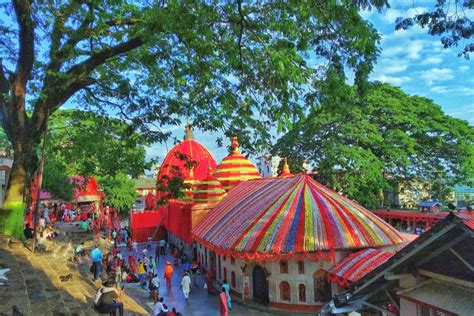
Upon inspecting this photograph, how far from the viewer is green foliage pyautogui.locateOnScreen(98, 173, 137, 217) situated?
40.1 metres

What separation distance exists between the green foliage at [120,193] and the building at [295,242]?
25378 mm

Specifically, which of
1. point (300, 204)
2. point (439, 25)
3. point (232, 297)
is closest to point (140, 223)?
point (232, 297)

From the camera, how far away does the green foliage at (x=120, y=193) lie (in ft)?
131

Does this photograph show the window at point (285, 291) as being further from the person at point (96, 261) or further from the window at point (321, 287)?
the person at point (96, 261)

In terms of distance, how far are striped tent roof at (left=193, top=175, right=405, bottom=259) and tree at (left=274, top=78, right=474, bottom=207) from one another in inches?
425

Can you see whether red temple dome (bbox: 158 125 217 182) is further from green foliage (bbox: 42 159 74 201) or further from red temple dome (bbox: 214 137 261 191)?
green foliage (bbox: 42 159 74 201)

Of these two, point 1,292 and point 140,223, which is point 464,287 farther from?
point 140,223

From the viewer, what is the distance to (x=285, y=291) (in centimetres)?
1501

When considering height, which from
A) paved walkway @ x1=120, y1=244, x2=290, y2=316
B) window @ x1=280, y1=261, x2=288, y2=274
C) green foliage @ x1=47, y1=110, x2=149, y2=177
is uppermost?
green foliage @ x1=47, y1=110, x2=149, y2=177

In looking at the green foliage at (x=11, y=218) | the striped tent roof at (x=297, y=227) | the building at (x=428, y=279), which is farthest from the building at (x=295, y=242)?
the building at (x=428, y=279)

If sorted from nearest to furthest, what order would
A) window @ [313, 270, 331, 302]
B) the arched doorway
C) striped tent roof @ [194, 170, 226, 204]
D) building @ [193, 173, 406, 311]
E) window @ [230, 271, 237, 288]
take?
1. building @ [193, 173, 406, 311]
2. window @ [313, 270, 331, 302]
3. the arched doorway
4. window @ [230, 271, 237, 288]
5. striped tent roof @ [194, 170, 226, 204]

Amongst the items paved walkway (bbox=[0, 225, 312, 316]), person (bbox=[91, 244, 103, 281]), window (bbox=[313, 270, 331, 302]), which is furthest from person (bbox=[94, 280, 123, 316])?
window (bbox=[313, 270, 331, 302])

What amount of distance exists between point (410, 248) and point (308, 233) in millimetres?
9539

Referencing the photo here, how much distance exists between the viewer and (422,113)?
101ft
